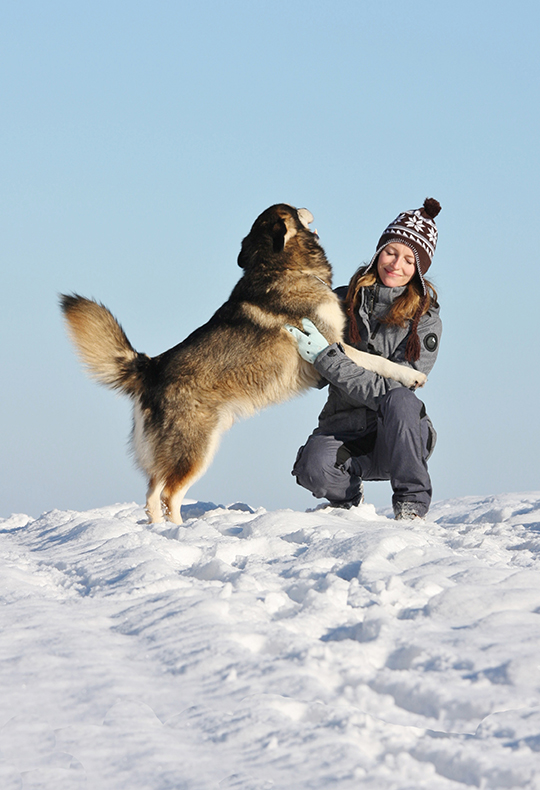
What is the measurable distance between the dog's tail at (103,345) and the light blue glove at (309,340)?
1012mm

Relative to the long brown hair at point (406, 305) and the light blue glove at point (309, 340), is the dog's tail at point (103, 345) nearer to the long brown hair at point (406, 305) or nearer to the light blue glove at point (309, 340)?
the light blue glove at point (309, 340)

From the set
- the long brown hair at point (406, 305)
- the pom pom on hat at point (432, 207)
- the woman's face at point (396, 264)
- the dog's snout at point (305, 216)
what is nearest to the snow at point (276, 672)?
the long brown hair at point (406, 305)

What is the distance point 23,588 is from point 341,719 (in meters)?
1.55

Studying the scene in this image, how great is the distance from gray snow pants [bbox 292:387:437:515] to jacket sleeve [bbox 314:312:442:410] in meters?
0.09

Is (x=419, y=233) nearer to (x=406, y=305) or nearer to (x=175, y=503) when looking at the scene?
(x=406, y=305)

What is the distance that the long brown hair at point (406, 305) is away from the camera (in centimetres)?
416

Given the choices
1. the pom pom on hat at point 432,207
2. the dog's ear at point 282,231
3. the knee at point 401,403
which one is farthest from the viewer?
the dog's ear at point 282,231

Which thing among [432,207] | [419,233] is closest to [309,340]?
[419,233]

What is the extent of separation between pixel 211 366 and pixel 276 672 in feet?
9.34

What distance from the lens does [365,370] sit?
4109mm

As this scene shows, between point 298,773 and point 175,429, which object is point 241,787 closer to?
point 298,773

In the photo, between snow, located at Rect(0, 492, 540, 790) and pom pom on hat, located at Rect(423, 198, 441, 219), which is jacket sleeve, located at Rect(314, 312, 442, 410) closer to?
pom pom on hat, located at Rect(423, 198, 441, 219)

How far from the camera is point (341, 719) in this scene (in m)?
1.41

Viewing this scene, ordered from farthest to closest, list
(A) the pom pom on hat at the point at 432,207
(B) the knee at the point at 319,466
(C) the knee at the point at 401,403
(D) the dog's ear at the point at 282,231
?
(D) the dog's ear at the point at 282,231, (B) the knee at the point at 319,466, (A) the pom pom on hat at the point at 432,207, (C) the knee at the point at 401,403
